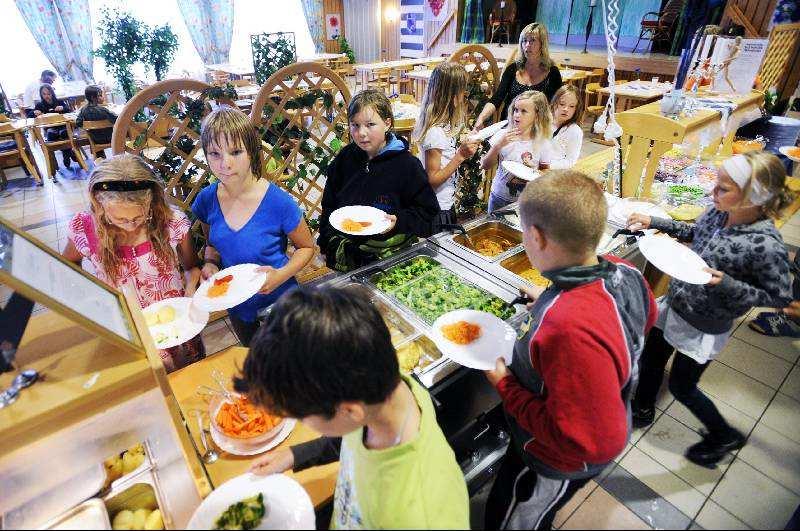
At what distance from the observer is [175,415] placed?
1.15 m

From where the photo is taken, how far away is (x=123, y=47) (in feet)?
26.1

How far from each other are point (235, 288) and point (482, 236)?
1.69 m

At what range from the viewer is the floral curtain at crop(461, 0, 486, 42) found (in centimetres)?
1211

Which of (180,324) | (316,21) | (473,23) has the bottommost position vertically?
(180,324)

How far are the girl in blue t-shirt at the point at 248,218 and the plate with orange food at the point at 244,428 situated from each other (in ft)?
2.03

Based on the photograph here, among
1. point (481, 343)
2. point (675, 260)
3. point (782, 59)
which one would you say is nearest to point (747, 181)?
point (675, 260)

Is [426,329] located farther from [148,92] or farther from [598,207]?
[148,92]

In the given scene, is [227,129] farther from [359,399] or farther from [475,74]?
[475,74]

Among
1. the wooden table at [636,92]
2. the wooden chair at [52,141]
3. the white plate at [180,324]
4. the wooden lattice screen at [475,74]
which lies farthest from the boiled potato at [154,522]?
the wooden table at [636,92]

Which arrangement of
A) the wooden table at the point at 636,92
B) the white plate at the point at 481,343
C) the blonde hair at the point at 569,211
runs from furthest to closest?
the wooden table at the point at 636,92
the white plate at the point at 481,343
the blonde hair at the point at 569,211

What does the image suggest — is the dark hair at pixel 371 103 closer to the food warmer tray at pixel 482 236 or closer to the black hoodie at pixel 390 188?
the black hoodie at pixel 390 188

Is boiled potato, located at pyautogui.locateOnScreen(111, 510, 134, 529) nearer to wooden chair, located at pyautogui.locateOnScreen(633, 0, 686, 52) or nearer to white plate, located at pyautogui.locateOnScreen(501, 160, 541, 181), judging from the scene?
white plate, located at pyautogui.locateOnScreen(501, 160, 541, 181)

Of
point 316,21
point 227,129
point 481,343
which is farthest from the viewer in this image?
point 316,21

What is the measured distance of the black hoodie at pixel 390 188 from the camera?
2.31m
